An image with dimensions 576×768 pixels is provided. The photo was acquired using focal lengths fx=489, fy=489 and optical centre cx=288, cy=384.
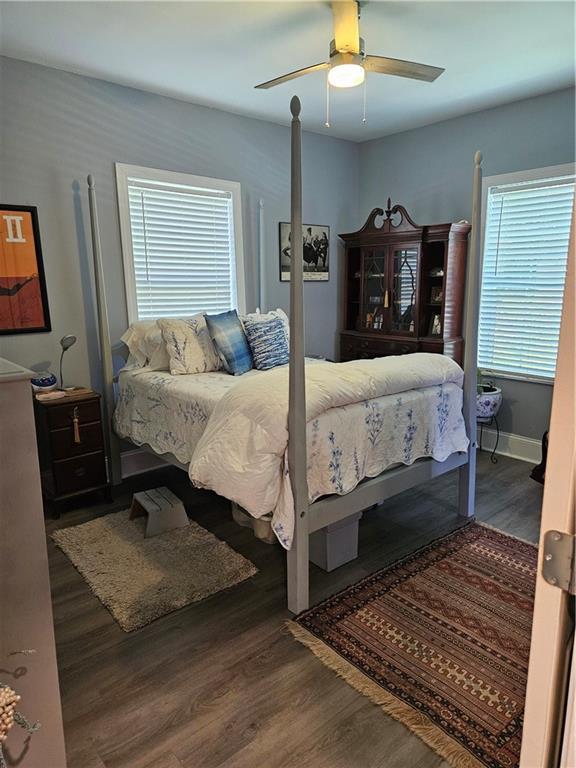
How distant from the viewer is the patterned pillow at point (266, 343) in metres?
3.46

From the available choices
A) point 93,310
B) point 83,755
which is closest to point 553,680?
point 83,755

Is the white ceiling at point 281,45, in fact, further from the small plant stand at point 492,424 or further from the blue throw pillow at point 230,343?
the small plant stand at point 492,424

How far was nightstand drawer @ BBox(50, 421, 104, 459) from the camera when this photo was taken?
2957mm

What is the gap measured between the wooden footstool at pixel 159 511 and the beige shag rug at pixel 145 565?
0.04m

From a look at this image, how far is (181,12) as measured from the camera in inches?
93.7

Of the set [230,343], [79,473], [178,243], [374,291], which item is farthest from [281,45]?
[79,473]

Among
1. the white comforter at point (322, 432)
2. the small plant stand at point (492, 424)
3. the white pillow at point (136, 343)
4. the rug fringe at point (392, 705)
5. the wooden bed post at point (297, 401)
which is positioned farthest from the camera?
the small plant stand at point (492, 424)

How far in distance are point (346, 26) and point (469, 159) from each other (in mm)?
2107

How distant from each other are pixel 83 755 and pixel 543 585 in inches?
59.8

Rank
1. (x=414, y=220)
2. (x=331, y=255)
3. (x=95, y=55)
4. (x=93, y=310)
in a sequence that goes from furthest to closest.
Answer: (x=331, y=255) → (x=414, y=220) → (x=93, y=310) → (x=95, y=55)

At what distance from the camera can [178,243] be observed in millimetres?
3811

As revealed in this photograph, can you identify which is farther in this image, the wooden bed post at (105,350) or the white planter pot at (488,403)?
the white planter pot at (488,403)

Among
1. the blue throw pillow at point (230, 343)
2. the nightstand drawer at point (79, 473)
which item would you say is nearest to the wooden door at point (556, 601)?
the blue throw pillow at point (230, 343)

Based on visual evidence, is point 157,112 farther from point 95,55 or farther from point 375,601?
point 375,601
